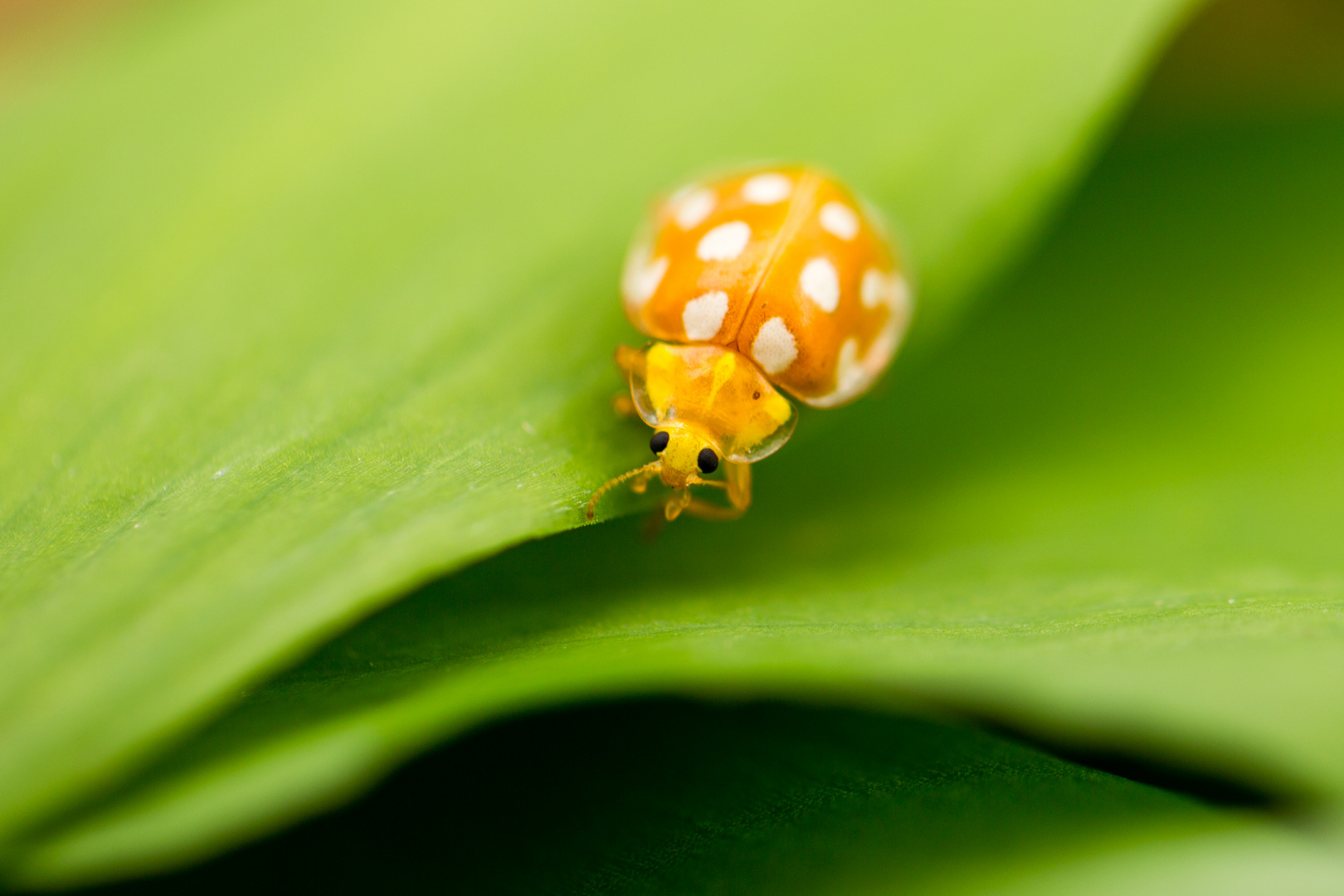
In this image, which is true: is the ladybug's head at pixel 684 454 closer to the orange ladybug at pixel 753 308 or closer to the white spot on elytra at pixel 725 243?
the orange ladybug at pixel 753 308

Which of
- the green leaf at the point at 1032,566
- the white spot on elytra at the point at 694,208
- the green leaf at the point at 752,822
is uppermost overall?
the white spot on elytra at the point at 694,208

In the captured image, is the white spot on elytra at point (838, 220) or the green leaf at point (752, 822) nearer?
the green leaf at point (752, 822)

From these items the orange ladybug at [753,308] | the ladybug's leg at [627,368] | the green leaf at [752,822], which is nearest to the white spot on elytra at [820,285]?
the orange ladybug at [753,308]

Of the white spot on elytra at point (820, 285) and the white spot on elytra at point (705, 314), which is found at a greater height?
the white spot on elytra at point (820, 285)

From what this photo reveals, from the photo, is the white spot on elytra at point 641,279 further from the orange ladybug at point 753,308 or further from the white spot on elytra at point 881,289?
the white spot on elytra at point 881,289

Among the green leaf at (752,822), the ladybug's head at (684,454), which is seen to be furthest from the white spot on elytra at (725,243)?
the green leaf at (752,822)

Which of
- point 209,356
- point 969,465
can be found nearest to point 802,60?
point 969,465

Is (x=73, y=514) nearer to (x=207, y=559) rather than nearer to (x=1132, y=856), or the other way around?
(x=207, y=559)

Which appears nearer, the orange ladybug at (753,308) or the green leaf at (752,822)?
the green leaf at (752,822)
